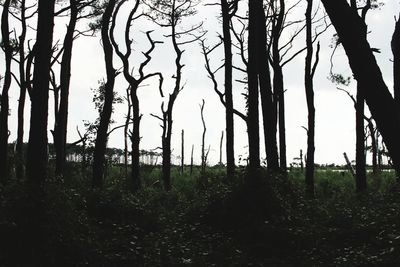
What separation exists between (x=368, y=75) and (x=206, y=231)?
6811mm

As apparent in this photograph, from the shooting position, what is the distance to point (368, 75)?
3.45 metres

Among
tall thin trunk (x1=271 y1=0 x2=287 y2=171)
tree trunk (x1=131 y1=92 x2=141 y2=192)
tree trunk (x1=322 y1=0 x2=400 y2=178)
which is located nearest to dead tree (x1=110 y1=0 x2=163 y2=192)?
tree trunk (x1=131 y1=92 x2=141 y2=192)

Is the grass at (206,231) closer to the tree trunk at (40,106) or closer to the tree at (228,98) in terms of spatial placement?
the tree trunk at (40,106)

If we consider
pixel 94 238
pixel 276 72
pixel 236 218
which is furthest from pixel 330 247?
pixel 276 72

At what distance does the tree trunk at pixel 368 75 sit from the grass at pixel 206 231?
3434mm

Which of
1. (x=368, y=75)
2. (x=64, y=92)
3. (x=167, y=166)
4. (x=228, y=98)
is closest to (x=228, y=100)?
(x=228, y=98)

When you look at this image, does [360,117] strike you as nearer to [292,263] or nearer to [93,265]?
[292,263]

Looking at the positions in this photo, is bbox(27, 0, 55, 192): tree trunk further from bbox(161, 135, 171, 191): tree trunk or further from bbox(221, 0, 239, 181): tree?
bbox(161, 135, 171, 191): tree trunk

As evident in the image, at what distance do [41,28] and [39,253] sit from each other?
4696 millimetres

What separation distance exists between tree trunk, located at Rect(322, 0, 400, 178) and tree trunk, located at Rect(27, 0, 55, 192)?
6.53 m

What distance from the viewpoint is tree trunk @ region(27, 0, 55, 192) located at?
8.70 metres

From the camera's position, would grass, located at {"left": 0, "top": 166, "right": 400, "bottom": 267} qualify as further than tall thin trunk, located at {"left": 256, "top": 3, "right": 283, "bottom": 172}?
No

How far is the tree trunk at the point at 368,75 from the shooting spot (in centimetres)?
335

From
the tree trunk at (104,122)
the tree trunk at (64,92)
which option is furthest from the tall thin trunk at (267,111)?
the tree trunk at (64,92)
